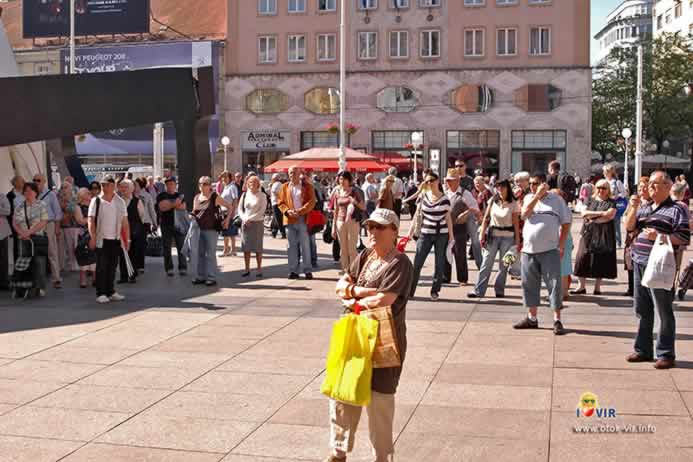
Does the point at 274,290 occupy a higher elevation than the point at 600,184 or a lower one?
lower

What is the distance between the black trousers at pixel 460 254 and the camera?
14039 millimetres

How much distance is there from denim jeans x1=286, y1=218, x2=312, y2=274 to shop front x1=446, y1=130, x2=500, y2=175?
37273 millimetres

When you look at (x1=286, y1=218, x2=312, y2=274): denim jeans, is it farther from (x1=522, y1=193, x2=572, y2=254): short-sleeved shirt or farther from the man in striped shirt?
the man in striped shirt

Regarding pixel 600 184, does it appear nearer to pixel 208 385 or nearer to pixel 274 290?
pixel 274 290

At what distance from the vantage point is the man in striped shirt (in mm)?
8062

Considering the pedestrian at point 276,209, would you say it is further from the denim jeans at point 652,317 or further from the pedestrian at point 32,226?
the denim jeans at point 652,317

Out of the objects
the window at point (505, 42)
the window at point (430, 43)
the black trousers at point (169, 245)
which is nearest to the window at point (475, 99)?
the window at point (505, 42)

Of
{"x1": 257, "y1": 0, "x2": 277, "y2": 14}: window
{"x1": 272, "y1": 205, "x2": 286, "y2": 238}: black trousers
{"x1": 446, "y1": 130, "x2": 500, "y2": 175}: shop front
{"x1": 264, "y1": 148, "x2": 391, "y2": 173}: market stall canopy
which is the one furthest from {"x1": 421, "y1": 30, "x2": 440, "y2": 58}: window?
{"x1": 272, "y1": 205, "x2": 286, "y2": 238}: black trousers

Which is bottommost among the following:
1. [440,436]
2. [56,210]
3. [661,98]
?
[440,436]

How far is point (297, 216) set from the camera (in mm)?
14844

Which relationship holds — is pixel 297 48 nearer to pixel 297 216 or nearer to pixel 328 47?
pixel 328 47

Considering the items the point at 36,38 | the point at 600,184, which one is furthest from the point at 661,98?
the point at 600,184

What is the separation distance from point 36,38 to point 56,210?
2040 inches

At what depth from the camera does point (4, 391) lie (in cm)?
744
